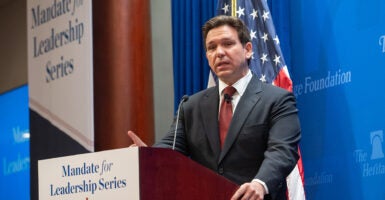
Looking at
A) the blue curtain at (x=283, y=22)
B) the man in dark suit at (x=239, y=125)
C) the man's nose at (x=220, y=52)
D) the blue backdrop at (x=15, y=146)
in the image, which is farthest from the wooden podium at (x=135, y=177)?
the blue backdrop at (x=15, y=146)

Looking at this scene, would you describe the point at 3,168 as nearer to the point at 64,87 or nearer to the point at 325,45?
the point at 64,87

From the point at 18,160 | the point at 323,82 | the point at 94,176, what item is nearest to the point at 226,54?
the point at 94,176

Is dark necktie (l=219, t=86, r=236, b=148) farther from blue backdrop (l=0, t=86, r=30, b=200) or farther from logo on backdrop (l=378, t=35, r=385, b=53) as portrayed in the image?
blue backdrop (l=0, t=86, r=30, b=200)

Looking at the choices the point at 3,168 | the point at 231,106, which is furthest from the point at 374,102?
the point at 3,168

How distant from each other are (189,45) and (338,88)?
151 cm

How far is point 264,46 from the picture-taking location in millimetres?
4699

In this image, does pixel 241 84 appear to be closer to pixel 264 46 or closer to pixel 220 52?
pixel 220 52

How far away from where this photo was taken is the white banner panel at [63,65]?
5551 mm

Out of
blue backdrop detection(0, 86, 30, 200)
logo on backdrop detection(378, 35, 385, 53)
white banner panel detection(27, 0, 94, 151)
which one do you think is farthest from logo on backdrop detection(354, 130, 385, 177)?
blue backdrop detection(0, 86, 30, 200)

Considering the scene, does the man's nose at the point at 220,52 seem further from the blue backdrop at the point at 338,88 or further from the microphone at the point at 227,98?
the blue backdrop at the point at 338,88

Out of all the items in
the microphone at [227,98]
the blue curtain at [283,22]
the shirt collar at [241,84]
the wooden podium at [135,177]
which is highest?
the blue curtain at [283,22]

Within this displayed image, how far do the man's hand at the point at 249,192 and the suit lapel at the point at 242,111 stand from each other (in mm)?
368

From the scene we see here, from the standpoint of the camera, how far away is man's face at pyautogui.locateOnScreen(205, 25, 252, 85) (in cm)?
308

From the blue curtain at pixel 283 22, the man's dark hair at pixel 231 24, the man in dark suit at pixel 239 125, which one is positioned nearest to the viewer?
the man in dark suit at pixel 239 125
